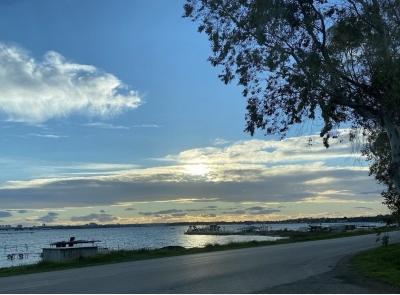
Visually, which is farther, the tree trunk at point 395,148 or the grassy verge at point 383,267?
the tree trunk at point 395,148

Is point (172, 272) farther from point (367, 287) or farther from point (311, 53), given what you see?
point (311, 53)

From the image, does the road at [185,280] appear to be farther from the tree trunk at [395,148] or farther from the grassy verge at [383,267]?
the tree trunk at [395,148]

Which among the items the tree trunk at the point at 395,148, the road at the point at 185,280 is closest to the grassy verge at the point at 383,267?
the road at the point at 185,280

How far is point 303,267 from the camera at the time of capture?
1705 centimetres

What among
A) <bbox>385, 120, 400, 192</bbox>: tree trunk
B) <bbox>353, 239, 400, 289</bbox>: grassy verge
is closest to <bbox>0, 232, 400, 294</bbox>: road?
<bbox>353, 239, 400, 289</bbox>: grassy verge

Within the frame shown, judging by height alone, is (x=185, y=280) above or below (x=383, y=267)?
above

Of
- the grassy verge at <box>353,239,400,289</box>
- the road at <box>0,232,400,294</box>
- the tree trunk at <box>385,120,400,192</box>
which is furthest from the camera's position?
the tree trunk at <box>385,120,400,192</box>

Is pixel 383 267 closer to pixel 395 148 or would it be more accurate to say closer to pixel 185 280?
pixel 395 148

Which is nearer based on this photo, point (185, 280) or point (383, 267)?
point (185, 280)

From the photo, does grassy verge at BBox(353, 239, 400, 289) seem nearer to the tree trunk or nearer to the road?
the road

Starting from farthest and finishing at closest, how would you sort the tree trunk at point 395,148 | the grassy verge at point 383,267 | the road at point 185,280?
the tree trunk at point 395,148 → the grassy verge at point 383,267 → the road at point 185,280

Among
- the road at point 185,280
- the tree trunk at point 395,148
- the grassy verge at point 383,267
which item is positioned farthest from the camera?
the tree trunk at point 395,148

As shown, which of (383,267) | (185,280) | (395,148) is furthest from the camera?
(383,267)

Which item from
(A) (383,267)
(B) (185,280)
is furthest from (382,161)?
(B) (185,280)
